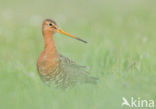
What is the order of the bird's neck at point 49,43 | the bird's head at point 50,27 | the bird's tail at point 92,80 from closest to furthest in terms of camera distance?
1. the bird's tail at point 92,80
2. the bird's neck at point 49,43
3. the bird's head at point 50,27

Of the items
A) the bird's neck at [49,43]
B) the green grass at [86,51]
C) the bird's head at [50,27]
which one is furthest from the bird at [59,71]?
the bird's head at [50,27]

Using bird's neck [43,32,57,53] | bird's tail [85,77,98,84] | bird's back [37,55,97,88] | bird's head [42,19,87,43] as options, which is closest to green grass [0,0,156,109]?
bird's tail [85,77,98,84]

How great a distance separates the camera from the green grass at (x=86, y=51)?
7.78 metres

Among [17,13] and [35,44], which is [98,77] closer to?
[35,44]

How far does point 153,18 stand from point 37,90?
874cm

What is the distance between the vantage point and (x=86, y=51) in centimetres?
1077

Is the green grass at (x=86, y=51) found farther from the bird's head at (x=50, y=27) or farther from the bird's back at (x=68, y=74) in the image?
the bird's head at (x=50, y=27)

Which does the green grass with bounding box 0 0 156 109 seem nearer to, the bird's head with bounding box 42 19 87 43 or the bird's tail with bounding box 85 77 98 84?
the bird's tail with bounding box 85 77 98 84

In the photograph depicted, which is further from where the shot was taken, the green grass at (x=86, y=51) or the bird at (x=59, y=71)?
the bird at (x=59, y=71)

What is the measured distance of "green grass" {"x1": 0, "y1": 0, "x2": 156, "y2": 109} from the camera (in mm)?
7781

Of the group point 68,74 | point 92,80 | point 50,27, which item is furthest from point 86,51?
point 92,80

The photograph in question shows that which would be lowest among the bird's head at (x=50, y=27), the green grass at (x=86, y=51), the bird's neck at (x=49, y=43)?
the green grass at (x=86, y=51)

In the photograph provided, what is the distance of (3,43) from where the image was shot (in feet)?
47.0

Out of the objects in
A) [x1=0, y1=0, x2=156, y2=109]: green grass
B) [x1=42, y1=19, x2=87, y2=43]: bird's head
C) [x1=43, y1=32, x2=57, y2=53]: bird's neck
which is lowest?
[x1=0, y1=0, x2=156, y2=109]: green grass
